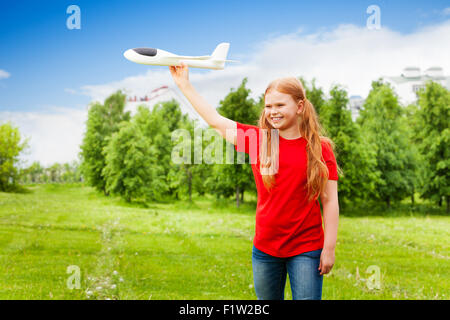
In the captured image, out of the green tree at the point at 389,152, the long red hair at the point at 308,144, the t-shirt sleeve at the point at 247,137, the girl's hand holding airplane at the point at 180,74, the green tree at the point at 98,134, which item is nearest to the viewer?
the long red hair at the point at 308,144

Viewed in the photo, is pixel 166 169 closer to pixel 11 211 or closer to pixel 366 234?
pixel 11 211

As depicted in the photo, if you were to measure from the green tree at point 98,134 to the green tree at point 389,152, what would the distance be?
16.7 metres

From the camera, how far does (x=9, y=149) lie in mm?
18141

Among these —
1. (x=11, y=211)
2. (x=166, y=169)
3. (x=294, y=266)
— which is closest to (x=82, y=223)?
(x=11, y=211)

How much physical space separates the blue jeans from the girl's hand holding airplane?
1288mm

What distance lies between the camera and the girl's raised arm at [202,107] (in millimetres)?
2742

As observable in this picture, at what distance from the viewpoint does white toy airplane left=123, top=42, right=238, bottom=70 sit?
2750 millimetres

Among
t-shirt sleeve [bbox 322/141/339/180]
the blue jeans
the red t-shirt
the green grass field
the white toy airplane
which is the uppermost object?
the white toy airplane

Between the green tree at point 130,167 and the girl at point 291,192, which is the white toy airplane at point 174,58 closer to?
the girl at point 291,192

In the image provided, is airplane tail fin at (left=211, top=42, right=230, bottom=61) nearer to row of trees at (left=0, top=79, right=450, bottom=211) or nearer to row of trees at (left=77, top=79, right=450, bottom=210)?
row of trees at (left=77, top=79, right=450, bottom=210)

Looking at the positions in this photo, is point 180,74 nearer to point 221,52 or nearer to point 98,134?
point 221,52

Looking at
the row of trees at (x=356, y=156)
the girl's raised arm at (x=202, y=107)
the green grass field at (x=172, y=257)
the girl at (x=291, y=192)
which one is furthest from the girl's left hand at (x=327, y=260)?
the row of trees at (x=356, y=156)

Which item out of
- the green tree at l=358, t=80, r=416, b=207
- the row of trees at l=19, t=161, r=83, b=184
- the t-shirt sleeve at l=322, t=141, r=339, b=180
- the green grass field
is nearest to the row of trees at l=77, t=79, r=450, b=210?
the green tree at l=358, t=80, r=416, b=207

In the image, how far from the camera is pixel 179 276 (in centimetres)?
790
